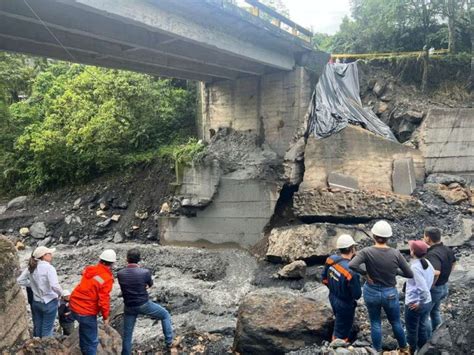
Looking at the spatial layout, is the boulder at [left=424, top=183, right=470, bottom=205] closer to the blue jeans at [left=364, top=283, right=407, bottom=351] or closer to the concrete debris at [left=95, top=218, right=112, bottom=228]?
the blue jeans at [left=364, top=283, right=407, bottom=351]

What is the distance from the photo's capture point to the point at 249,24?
35.5 ft

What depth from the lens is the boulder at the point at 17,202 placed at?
51.3 ft

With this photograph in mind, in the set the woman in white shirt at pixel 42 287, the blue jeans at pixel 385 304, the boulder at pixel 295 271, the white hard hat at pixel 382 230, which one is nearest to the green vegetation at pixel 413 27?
the boulder at pixel 295 271

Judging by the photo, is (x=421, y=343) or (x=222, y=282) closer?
(x=421, y=343)

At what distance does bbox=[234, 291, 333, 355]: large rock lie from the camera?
5.64 m

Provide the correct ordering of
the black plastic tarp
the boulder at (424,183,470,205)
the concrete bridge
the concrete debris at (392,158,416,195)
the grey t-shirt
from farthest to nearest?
the black plastic tarp → the concrete debris at (392,158,416,195) → the boulder at (424,183,470,205) → the concrete bridge → the grey t-shirt

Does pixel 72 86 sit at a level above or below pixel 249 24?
below

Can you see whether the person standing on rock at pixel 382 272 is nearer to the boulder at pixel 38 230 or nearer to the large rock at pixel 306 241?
the large rock at pixel 306 241

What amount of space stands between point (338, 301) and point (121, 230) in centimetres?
1023

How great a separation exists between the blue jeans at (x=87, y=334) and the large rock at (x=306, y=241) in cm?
647

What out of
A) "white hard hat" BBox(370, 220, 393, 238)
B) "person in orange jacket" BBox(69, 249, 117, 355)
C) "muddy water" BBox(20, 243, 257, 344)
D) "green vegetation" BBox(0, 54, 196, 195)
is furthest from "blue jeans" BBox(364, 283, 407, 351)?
"green vegetation" BBox(0, 54, 196, 195)

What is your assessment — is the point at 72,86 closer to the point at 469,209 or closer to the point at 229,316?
the point at 229,316

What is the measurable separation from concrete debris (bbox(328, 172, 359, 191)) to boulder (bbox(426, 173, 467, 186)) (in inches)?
Result: 100

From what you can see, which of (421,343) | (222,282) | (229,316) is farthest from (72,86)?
(421,343)
